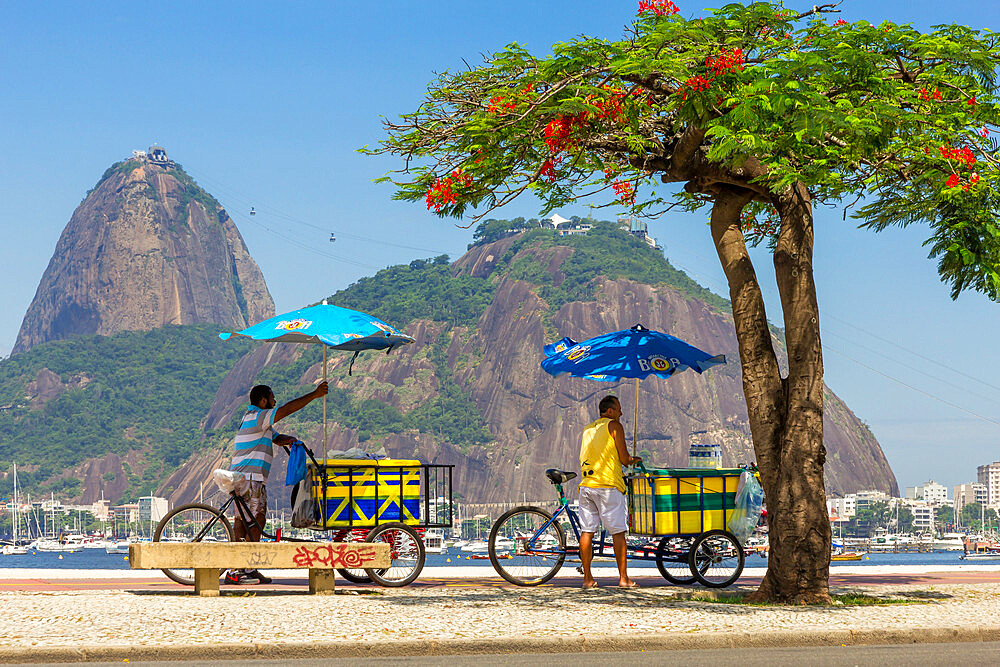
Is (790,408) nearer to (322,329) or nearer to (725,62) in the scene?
(725,62)

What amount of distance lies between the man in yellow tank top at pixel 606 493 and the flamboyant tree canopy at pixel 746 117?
250 centimetres

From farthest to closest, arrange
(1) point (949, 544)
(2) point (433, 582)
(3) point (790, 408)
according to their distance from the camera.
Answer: (1) point (949, 544), (2) point (433, 582), (3) point (790, 408)

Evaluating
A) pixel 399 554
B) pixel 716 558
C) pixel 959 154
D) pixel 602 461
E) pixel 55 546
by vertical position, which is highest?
pixel 959 154

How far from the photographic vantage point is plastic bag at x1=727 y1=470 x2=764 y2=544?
11.8 meters

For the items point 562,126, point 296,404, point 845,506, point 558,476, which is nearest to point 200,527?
point 296,404

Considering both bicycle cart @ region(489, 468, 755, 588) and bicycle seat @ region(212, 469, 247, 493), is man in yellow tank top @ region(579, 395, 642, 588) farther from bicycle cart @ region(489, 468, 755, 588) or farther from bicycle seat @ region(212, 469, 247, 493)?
bicycle seat @ region(212, 469, 247, 493)

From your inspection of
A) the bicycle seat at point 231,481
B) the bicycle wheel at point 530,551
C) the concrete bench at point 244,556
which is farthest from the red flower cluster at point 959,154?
the bicycle seat at point 231,481

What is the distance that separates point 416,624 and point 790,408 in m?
4.24

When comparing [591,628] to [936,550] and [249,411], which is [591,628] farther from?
[936,550]

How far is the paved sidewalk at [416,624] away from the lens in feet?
23.9

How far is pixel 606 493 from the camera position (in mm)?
11188

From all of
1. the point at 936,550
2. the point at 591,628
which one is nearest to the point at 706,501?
the point at 591,628

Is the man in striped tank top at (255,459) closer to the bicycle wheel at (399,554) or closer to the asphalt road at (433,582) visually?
the asphalt road at (433,582)

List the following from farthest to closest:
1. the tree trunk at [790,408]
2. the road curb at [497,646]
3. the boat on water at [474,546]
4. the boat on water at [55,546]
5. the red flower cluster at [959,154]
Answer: the boat on water at [55,546], the boat on water at [474,546], the tree trunk at [790,408], the red flower cluster at [959,154], the road curb at [497,646]
